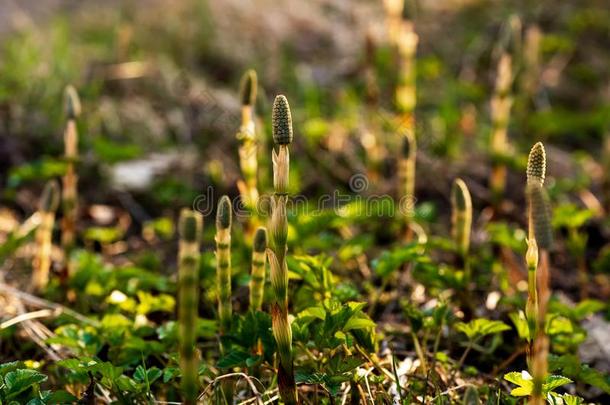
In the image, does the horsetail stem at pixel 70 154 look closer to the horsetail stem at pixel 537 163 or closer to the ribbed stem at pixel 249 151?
the ribbed stem at pixel 249 151

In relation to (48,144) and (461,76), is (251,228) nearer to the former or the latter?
(48,144)

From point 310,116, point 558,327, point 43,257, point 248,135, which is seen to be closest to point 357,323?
point 558,327

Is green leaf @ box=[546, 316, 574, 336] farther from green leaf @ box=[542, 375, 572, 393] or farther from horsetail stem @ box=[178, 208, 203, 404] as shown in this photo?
horsetail stem @ box=[178, 208, 203, 404]

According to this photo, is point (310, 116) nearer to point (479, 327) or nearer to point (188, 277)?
point (479, 327)

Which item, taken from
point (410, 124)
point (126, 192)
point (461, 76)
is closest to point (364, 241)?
point (410, 124)

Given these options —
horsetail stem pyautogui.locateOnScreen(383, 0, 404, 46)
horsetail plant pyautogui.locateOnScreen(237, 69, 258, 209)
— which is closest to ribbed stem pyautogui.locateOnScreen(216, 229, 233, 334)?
horsetail plant pyautogui.locateOnScreen(237, 69, 258, 209)
